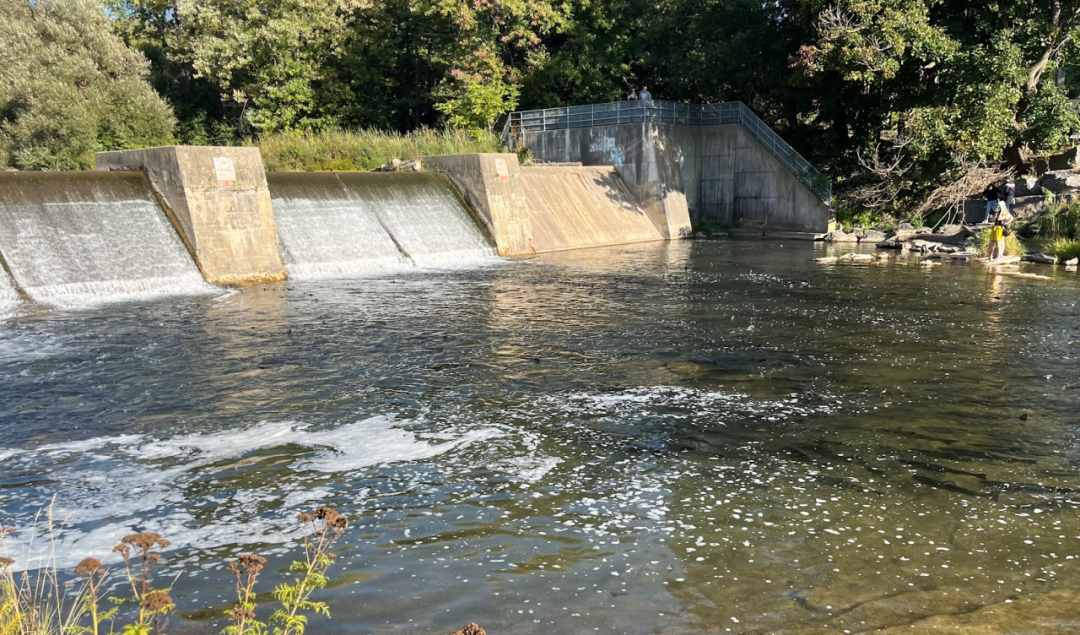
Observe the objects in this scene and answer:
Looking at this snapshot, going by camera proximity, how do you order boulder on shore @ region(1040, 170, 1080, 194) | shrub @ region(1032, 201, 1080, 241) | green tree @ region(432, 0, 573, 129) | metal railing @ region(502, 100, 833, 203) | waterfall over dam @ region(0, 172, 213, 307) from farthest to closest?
green tree @ region(432, 0, 573, 129)
metal railing @ region(502, 100, 833, 203)
boulder on shore @ region(1040, 170, 1080, 194)
shrub @ region(1032, 201, 1080, 241)
waterfall over dam @ region(0, 172, 213, 307)

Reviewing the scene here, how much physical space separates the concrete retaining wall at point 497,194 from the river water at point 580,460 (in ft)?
30.4

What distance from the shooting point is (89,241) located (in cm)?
1545

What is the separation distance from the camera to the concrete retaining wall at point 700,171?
28.9 meters

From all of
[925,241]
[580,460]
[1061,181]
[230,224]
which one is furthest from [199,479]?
[1061,181]

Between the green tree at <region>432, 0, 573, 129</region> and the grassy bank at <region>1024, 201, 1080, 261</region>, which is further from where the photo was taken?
the green tree at <region>432, 0, 573, 129</region>

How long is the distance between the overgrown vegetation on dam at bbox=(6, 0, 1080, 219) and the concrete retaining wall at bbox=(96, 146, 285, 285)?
8793 mm

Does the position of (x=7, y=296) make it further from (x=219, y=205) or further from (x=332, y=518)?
(x=332, y=518)

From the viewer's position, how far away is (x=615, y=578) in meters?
4.94

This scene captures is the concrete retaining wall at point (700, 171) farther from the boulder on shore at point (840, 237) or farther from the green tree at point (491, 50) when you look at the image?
the green tree at point (491, 50)

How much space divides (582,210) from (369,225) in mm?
8834

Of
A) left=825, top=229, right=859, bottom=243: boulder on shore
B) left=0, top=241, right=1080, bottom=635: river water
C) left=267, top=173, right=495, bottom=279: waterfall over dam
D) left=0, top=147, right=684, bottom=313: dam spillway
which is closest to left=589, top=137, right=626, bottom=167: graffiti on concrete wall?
left=0, top=147, right=684, bottom=313: dam spillway

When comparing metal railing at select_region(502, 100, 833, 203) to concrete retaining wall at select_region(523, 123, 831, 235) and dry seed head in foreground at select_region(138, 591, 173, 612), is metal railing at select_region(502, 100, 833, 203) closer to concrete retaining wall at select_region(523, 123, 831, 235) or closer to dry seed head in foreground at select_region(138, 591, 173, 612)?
concrete retaining wall at select_region(523, 123, 831, 235)

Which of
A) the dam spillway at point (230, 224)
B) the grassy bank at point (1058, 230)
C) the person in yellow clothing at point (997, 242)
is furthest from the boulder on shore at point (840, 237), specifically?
the dam spillway at point (230, 224)

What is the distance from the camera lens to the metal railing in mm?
28406
